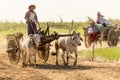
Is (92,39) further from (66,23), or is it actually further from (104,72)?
(66,23)

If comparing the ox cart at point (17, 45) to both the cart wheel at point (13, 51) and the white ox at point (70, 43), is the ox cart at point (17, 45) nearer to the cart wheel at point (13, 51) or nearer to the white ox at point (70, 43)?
the cart wheel at point (13, 51)

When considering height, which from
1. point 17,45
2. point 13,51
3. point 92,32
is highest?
point 92,32

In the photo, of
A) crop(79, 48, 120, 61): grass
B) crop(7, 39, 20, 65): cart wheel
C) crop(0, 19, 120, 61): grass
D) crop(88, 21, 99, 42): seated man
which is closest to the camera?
crop(7, 39, 20, 65): cart wheel

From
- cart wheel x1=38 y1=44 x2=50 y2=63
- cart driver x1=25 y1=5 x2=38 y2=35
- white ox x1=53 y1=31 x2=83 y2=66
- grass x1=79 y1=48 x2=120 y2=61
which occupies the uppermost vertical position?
cart driver x1=25 y1=5 x2=38 y2=35

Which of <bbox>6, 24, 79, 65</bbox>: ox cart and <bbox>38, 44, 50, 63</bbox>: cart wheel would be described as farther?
<bbox>38, 44, 50, 63</bbox>: cart wheel

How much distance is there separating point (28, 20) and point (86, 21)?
23.9m

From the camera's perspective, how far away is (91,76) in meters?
14.1

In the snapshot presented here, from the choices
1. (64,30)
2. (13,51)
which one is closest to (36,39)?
(13,51)

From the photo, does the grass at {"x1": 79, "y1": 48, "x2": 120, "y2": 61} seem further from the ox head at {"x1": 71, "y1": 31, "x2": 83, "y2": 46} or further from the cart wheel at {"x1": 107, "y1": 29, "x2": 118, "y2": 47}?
the cart wheel at {"x1": 107, "y1": 29, "x2": 118, "y2": 47}

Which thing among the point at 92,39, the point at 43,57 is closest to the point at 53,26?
the point at 92,39

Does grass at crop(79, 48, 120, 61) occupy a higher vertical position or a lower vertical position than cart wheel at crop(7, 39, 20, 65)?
lower

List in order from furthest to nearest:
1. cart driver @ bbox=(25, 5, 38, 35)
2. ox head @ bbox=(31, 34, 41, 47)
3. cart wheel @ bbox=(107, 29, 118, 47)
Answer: cart wheel @ bbox=(107, 29, 118, 47) → cart driver @ bbox=(25, 5, 38, 35) → ox head @ bbox=(31, 34, 41, 47)

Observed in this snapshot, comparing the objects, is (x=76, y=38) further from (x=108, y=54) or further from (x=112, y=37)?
(x=112, y=37)

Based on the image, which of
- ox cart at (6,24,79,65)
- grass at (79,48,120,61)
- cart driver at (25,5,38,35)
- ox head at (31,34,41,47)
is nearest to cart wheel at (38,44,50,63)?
ox cart at (6,24,79,65)
